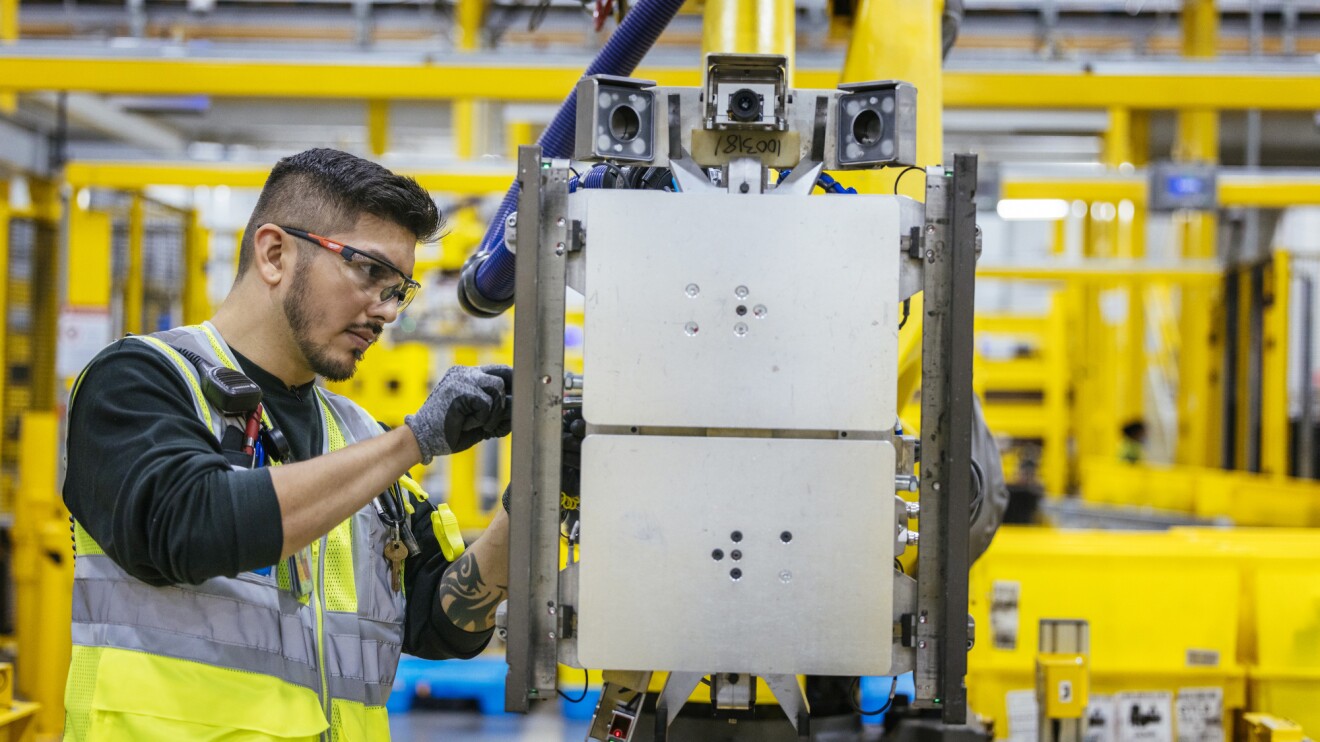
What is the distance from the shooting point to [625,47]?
2.52 m

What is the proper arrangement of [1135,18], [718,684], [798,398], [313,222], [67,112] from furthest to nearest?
[1135,18] → [67,112] → [313,222] → [718,684] → [798,398]

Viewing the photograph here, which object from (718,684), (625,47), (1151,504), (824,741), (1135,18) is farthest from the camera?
(1135,18)

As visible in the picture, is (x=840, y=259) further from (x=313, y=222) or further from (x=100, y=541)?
(x=100, y=541)

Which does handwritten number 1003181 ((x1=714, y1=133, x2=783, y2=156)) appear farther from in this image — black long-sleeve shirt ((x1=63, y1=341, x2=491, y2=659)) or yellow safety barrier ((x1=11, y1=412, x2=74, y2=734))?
yellow safety barrier ((x1=11, y1=412, x2=74, y2=734))

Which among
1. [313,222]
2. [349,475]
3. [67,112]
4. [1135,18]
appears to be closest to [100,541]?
[349,475]

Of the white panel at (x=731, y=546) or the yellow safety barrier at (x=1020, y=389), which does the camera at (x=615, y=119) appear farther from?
the yellow safety barrier at (x=1020, y=389)

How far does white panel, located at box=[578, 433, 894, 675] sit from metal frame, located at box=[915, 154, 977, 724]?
100mm

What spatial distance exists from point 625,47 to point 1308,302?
26.0ft

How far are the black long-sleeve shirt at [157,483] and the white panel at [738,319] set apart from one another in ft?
1.76

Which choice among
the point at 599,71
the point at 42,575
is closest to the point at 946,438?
the point at 599,71

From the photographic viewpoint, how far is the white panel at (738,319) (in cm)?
172

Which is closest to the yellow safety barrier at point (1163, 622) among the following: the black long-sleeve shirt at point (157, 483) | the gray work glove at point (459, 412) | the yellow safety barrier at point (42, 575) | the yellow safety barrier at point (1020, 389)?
the gray work glove at point (459, 412)

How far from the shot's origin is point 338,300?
2.04 meters

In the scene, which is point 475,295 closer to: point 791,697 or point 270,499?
point 270,499
